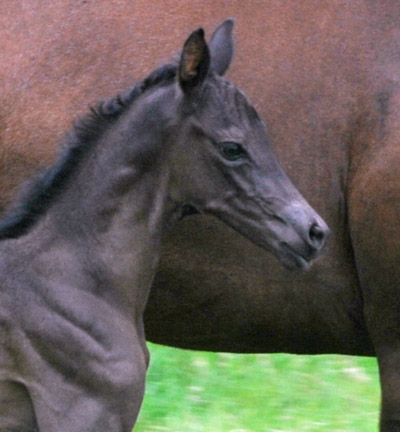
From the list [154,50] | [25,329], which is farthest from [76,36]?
[25,329]

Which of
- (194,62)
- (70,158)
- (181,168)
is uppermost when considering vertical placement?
(194,62)

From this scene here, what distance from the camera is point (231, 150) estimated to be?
4512mm

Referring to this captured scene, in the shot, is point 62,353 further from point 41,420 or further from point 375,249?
point 375,249

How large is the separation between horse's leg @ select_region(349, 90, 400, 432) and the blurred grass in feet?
3.42

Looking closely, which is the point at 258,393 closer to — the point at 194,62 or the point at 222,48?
the point at 222,48

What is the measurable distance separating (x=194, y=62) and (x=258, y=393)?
244 cm

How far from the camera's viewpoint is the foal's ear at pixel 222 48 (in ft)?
15.5

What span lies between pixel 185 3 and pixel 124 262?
3.83 ft

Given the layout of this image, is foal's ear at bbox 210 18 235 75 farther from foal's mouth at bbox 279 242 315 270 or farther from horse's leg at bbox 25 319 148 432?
horse's leg at bbox 25 319 148 432

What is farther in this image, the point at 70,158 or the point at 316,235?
the point at 70,158

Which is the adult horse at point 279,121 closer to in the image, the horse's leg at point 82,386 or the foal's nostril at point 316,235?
the foal's nostril at point 316,235

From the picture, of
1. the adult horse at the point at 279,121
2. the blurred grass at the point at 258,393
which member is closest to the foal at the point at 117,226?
the adult horse at the point at 279,121

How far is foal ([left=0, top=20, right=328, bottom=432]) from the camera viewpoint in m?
4.43

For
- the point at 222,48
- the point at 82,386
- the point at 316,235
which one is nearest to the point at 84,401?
the point at 82,386
